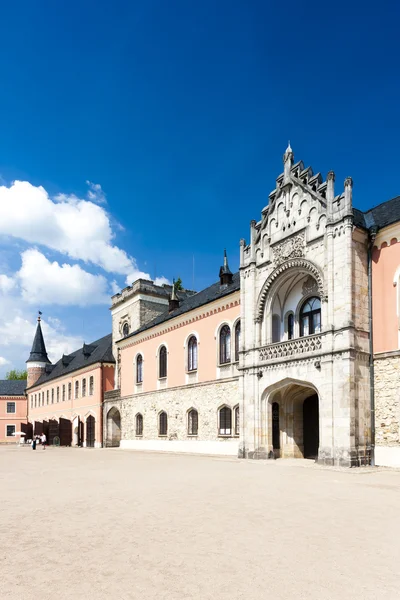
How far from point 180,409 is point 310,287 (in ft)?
39.9

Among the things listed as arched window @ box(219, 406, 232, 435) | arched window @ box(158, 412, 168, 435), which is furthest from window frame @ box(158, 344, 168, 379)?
arched window @ box(219, 406, 232, 435)

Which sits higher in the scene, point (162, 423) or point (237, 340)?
point (237, 340)

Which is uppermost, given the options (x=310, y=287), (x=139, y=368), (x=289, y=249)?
(x=289, y=249)

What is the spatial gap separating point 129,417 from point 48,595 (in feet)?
106

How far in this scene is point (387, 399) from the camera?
1769cm

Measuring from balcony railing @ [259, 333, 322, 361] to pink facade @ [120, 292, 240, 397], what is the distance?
415 centimetres

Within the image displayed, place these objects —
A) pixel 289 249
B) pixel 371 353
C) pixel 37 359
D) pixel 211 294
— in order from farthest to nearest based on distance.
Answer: pixel 37 359, pixel 211 294, pixel 289 249, pixel 371 353

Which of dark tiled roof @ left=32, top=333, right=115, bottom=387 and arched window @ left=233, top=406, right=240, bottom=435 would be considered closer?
arched window @ left=233, top=406, right=240, bottom=435

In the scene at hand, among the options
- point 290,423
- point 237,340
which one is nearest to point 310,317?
point 290,423

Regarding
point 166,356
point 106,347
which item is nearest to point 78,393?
point 106,347

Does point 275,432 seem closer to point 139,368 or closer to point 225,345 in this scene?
point 225,345

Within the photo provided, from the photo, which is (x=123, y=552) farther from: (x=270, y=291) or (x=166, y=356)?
(x=166, y=356)

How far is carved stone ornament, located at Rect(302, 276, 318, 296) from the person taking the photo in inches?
847

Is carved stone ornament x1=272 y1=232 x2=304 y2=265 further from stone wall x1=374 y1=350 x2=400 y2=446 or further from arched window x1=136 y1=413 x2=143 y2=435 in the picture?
arched window x1=136 y1=413 x2=143 y2=435
